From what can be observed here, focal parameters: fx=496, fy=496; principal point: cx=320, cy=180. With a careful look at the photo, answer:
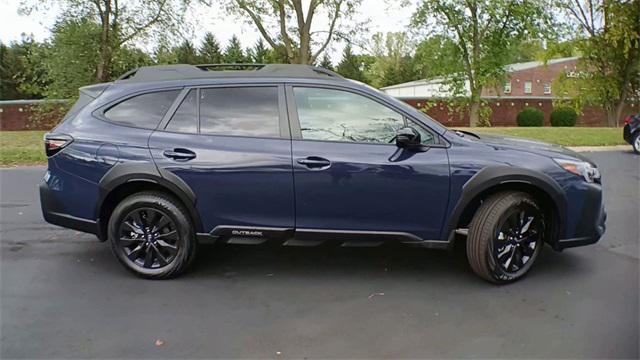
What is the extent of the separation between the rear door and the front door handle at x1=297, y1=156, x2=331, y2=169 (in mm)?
124

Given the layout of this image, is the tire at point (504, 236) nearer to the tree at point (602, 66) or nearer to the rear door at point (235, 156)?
the rear door at point (235, 156)

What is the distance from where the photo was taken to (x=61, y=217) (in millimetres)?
4227

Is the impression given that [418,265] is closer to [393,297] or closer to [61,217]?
[393,297]

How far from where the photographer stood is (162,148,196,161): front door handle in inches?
157

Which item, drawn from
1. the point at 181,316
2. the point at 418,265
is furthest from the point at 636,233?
the point at 181,316

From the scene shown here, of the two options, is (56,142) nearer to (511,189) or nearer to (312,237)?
(312,237)

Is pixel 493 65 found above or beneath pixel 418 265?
above

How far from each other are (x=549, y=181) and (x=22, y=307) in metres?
4.09

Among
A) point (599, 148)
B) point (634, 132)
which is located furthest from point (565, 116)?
point (634, 132)

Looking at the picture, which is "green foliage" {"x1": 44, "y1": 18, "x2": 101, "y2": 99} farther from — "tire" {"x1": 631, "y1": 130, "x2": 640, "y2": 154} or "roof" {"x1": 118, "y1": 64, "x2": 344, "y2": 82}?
"tire" {"x1": 631, "y1": 130, "x2": 640, "y2": 154}

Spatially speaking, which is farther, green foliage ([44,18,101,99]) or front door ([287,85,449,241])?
green foliage ([44,18,101,99])

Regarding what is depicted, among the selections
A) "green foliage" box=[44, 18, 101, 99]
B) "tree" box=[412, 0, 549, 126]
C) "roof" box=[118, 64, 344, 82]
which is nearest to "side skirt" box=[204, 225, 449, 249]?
"roof" box=[118, 64, 344, 82]

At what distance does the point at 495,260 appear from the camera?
3.94m

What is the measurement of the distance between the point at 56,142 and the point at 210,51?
38823mm
